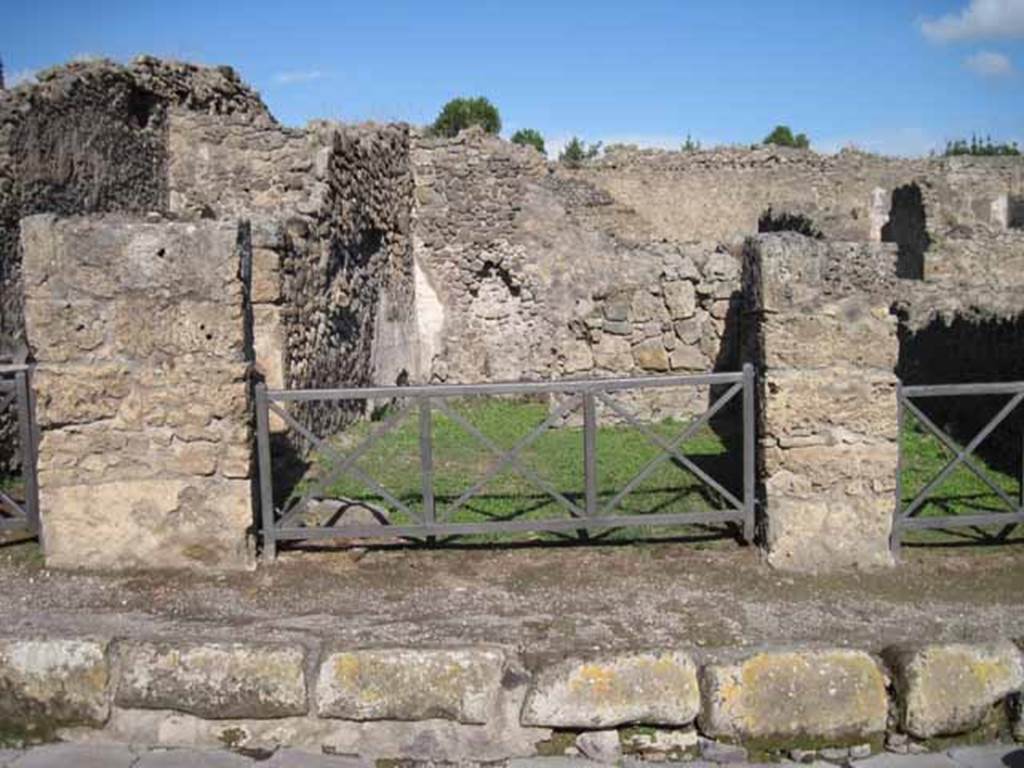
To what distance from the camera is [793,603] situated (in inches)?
161

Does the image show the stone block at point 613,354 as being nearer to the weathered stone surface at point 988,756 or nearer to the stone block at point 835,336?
the stone block at point 835,336

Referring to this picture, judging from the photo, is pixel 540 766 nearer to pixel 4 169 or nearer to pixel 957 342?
pixel 4 169

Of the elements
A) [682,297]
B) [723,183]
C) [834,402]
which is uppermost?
[723,183]

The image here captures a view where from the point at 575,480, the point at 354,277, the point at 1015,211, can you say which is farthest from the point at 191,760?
the point at 1015,211

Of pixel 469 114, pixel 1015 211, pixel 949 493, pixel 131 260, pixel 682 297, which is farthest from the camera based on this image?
pixel 469 114

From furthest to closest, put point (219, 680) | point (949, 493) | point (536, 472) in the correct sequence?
point (536, 472)
point (949, 493)
point (219, 680)

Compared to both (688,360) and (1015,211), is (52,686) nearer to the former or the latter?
(688,360)

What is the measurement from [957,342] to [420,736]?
26.3 feet

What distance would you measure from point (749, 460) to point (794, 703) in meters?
1.62

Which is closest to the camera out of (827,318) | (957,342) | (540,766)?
(540,766)

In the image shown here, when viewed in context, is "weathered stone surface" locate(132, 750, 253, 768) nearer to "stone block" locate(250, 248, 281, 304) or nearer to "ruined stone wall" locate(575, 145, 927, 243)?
"stone block" locate(250, 248, 281, 304)

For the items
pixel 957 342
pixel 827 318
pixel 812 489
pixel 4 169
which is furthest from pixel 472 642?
pixel 957 342

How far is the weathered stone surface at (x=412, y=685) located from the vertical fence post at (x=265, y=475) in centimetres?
141

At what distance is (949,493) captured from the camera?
19.5ft
